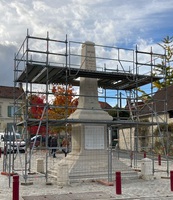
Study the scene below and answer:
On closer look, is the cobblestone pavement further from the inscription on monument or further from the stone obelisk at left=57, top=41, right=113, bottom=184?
the inscription on monument

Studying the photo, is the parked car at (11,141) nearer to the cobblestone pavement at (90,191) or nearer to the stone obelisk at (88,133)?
the cobblestone pavement at (90,191)

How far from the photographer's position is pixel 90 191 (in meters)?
11.6

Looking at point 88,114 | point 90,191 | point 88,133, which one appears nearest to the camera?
point 90,191

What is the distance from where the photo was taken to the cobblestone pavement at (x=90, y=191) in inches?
417

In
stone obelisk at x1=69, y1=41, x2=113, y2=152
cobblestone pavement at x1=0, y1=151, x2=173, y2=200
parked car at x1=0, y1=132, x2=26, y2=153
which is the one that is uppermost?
stone obelisk at x1=69, y1=41, x2=113, y2=152

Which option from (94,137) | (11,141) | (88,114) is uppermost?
(88,114)

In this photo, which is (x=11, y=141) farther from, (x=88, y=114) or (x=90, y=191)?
(x=90, y=191)

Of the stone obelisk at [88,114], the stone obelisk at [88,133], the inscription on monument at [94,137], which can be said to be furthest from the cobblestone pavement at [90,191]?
the stone obelisk at [88,114]

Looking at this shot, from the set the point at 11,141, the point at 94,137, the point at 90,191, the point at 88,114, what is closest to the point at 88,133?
the point at 94,137

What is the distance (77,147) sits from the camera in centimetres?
1498

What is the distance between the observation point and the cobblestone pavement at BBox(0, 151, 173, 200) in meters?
10.6

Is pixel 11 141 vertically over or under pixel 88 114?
under

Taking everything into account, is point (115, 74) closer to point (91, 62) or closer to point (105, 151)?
point (91, 62)

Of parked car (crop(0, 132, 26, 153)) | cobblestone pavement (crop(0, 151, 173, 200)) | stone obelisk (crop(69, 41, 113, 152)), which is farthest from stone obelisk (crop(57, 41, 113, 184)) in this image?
parked car (crop(0, 132, 26, 153))
